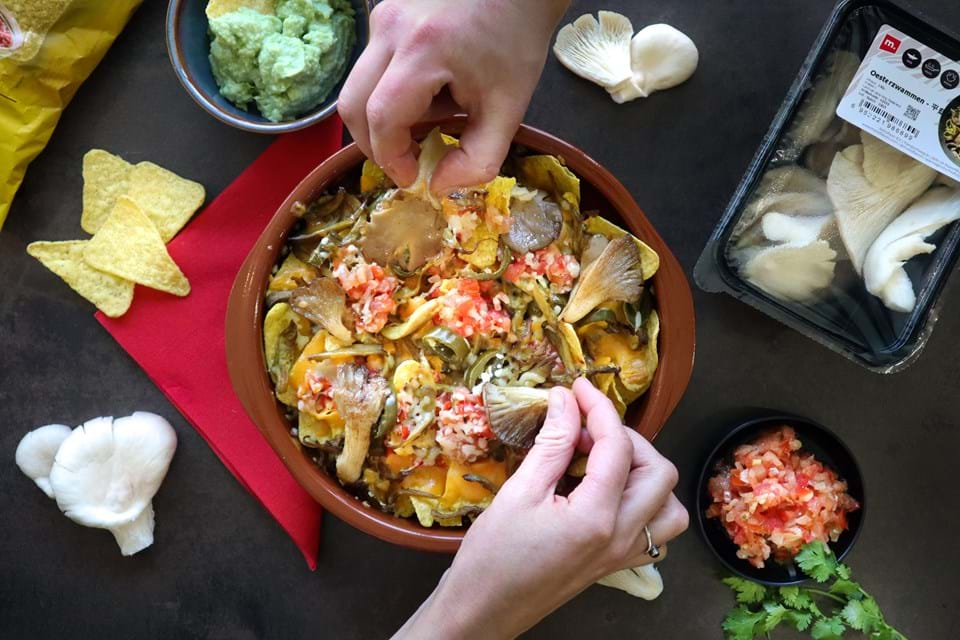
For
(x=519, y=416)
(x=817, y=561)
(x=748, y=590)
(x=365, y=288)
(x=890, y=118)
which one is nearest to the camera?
(x=519, y=416)

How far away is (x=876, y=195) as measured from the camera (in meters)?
1.82

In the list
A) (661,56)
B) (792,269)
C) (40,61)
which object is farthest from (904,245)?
(40,61)

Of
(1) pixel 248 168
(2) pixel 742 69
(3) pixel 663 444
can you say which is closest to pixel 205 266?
(1) pixel 248 168

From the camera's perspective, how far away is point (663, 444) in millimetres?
2111

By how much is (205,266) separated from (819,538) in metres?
1.58

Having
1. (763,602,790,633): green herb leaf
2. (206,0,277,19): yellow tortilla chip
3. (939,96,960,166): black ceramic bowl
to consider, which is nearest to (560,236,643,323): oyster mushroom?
(939,96,960,166): black ceramic bowl

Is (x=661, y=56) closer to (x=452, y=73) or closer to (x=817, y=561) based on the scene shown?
(x=452, y=73)

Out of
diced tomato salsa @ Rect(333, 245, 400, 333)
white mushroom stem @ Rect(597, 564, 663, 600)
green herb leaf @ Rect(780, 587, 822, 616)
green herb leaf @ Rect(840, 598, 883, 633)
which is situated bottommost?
white mushroom stem @ Rect(597, 564, 663, 600)

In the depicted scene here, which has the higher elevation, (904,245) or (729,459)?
(904,245)

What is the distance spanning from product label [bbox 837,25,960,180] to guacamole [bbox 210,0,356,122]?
115 centimetres

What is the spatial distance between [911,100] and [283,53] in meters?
1.34

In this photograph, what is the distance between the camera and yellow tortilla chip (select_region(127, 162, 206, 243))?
2047mm

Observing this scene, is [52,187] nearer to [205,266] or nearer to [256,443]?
[205,266]

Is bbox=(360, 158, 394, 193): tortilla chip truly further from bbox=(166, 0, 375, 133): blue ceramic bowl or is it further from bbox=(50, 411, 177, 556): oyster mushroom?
bbox=(50, 411, 177, 556): oyster mushroom
